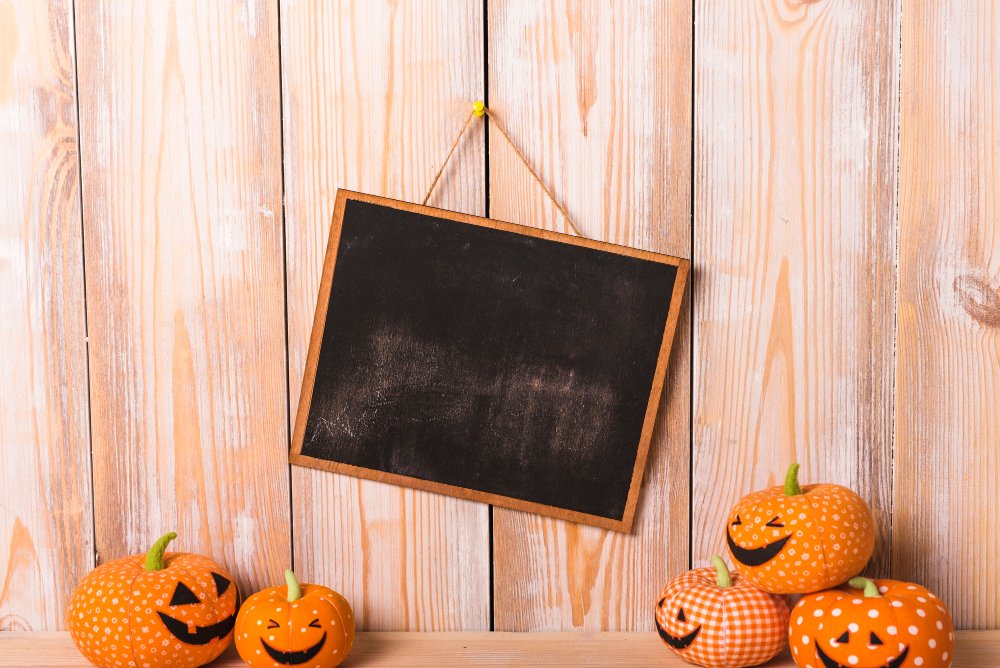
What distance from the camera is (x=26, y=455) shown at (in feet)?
3.14

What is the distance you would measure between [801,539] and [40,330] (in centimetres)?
89

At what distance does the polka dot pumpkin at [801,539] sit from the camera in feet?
2.64

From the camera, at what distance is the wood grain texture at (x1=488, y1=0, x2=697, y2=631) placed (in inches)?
35.9

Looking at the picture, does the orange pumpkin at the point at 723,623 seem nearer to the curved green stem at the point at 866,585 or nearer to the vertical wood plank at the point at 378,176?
the curved green stem at the point at 866,585

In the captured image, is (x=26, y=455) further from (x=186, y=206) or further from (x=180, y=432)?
(x=186, y=206)

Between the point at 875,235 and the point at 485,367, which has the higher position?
the point at 875,235

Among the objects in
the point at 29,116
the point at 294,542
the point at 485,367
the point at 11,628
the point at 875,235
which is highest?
the point at 29,116

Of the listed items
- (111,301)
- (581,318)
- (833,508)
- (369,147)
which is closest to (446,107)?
(369,147)

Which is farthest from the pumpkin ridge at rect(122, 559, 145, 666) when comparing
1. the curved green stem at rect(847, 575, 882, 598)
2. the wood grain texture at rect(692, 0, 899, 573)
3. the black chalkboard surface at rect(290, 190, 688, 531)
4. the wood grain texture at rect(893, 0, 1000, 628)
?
the wood grain texture at rect(893, 0, 1000, 628)

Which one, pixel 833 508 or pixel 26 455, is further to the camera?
pixel 26 455

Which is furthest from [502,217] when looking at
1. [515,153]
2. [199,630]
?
[199,630]

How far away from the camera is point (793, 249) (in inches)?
36.5

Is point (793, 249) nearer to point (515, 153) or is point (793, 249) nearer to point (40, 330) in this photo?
point (515, 153)

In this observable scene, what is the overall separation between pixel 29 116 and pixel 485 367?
602mm
